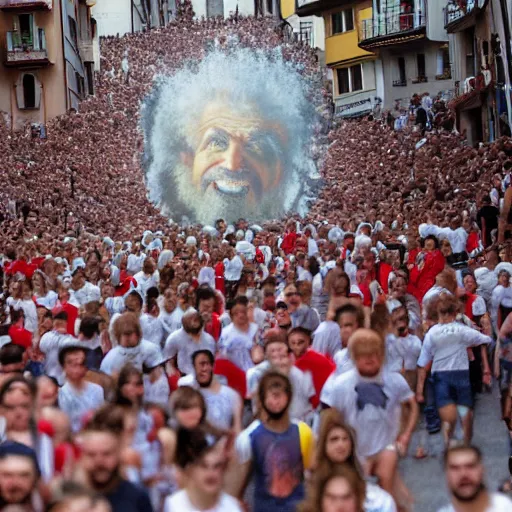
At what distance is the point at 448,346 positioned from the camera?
13422 mm

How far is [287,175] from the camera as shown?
6562 cm

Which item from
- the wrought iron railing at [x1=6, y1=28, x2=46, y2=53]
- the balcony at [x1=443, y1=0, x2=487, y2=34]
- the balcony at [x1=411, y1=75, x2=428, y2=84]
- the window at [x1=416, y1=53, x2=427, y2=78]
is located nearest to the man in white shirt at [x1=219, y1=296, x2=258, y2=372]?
the balcony at [x1=443, y1=0, x2=487, y2=34]

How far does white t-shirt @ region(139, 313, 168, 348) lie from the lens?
16219mm

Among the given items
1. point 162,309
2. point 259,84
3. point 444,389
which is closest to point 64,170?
point 259,84

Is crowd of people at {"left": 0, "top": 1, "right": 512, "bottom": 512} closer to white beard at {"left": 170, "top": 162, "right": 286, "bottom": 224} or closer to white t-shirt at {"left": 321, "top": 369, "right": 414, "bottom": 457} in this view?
white t-shirt at {"left": 321, "top": 369, "right": 414, "bottom": 457}

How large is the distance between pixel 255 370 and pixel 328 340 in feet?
6.28

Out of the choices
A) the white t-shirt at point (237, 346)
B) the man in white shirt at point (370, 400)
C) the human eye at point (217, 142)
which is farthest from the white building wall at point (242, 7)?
the man in white shirt at point (370, 400)

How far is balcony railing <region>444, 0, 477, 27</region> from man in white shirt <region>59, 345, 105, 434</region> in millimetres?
36969

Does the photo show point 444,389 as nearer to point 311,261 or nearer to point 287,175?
point 311,261

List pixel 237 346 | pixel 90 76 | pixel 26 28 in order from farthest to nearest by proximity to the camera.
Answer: pixel 90 76, pixel 26 28, pixel 237 346

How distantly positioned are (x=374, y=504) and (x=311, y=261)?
1654 centimetres

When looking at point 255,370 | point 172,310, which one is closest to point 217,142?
point 172,310

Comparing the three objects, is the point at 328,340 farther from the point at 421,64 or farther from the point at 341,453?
the point at 421,64

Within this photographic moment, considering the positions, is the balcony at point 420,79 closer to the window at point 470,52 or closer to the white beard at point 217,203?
the white beard at point 217,203
